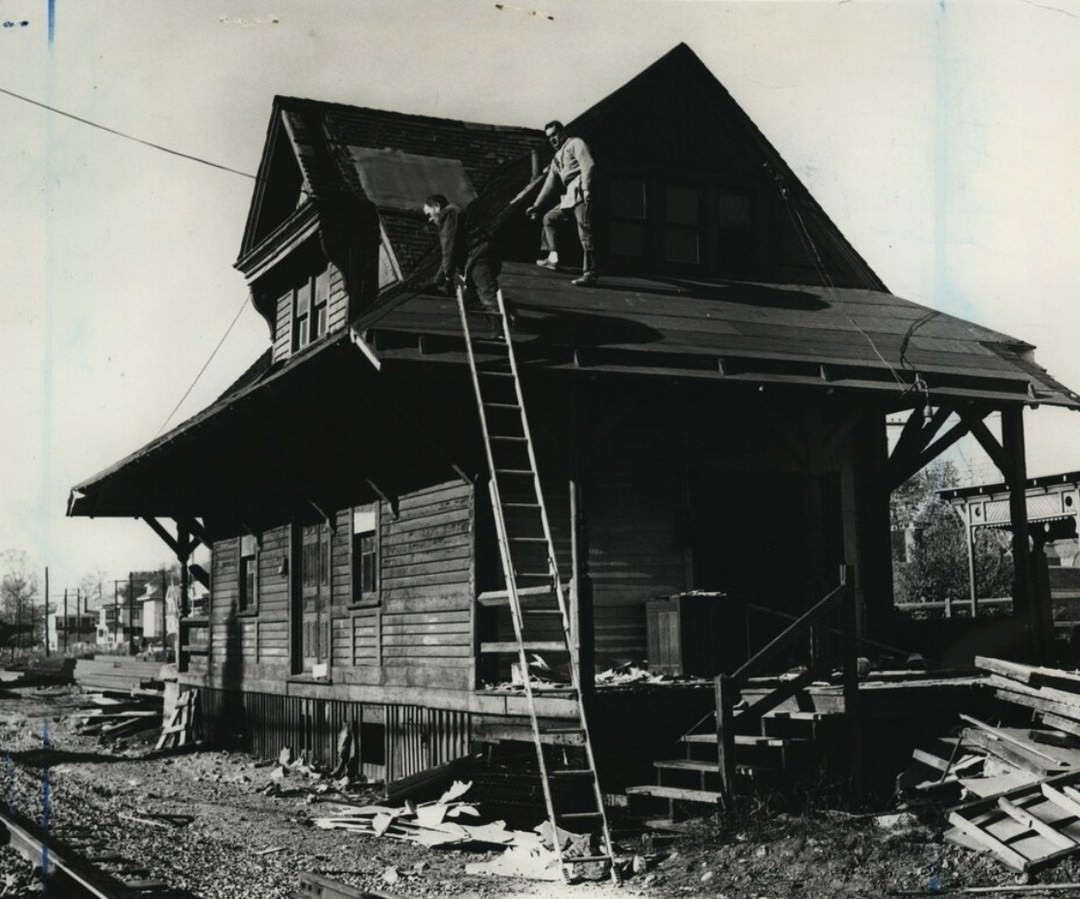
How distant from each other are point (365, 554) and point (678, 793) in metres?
7.30

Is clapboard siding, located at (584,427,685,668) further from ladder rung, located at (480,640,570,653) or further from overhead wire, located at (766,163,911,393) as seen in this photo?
overhead wire, located at (766,163,911,393)

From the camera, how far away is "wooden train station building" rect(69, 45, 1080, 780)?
44.8 ft

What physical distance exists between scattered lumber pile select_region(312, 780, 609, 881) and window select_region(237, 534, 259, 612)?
347 inches

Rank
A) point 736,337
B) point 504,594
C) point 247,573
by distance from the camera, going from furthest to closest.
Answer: point 247,573, point 736,337, point 504,594

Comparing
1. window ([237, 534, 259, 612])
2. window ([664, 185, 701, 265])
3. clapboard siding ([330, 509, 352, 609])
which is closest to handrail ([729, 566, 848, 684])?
window ([664, 185, 701, 265])

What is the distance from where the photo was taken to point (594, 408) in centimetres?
1506

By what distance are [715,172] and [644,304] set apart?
318 centimetres

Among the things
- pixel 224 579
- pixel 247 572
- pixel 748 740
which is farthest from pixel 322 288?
pixel 748 740

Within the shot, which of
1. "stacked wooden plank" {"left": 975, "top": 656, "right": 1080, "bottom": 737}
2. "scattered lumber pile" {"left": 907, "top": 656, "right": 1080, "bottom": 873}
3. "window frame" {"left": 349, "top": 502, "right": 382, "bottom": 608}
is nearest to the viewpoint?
"scattered lumber pile" {"left": 907, "top": 656, "right": 1080, "bottom": 873}

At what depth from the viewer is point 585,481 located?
575 inches

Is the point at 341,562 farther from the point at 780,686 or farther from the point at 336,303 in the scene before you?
the point at 780,686

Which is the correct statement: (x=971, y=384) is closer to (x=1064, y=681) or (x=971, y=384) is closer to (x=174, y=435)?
(x=1064, y=681)

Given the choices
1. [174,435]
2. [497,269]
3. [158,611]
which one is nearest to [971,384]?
[497,269]

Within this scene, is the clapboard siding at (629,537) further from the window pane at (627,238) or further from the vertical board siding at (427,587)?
the window pane at (627,238)
